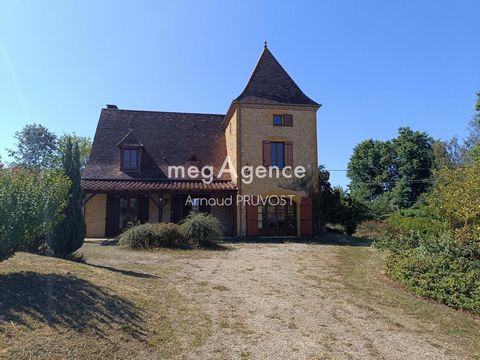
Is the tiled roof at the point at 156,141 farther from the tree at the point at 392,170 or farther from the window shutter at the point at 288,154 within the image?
the tree at the point at 392,170

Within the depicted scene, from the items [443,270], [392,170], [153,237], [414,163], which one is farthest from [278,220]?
[392,170]

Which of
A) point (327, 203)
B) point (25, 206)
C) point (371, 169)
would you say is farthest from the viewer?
point (371, 169)

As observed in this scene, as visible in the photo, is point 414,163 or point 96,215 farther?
point 414,163

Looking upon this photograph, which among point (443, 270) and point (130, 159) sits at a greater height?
point (130, 159)

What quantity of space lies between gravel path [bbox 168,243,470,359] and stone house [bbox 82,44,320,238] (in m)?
8.60

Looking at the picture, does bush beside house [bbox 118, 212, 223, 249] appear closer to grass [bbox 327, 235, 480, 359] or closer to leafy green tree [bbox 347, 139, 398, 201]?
grass [bbox 327, 235, 480, 359]

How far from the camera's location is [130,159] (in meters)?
19.0

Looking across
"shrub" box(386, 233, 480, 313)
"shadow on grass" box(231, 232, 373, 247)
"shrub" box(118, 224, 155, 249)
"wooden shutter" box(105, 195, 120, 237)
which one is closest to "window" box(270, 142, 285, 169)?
"shadow on grass" box(231, 232, 373, 247)

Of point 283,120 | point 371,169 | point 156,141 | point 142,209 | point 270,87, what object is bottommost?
point 142,209

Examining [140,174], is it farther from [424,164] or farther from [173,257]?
[424,164]

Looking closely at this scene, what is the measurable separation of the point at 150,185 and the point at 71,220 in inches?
349

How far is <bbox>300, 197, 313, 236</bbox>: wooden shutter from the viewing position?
1808 centimetres

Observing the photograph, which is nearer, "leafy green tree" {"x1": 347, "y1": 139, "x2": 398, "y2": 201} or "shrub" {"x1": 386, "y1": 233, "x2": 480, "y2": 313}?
"shrub" {"x1": 386, "y1": 233, "x2": 480, "y2": 313}

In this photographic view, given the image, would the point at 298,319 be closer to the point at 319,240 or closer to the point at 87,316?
the point at 87,316
